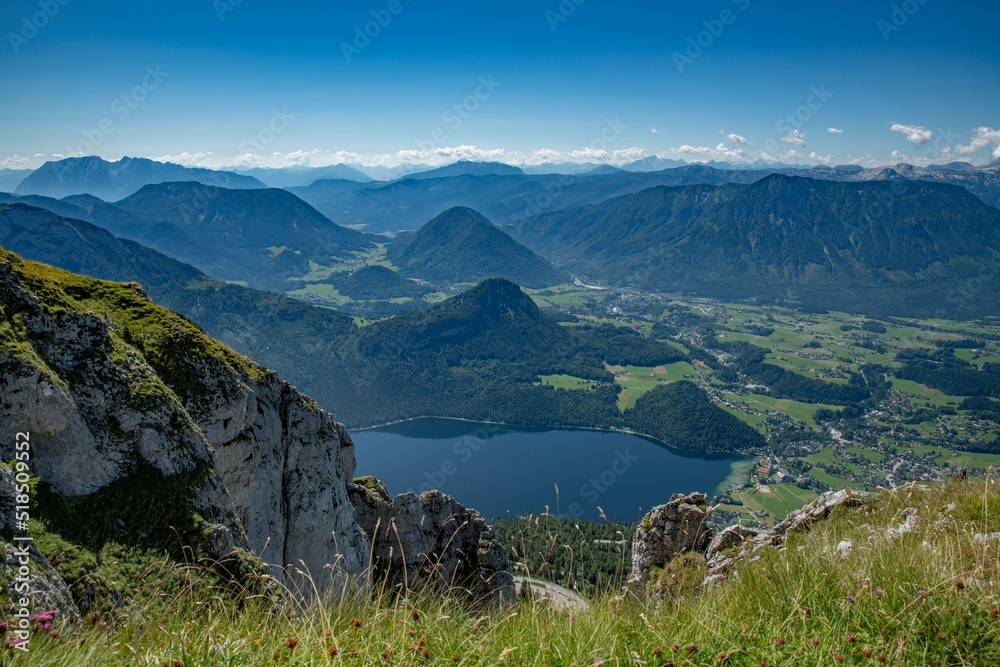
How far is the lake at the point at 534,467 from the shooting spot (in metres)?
109

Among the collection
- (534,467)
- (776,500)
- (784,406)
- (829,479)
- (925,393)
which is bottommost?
(534,467)

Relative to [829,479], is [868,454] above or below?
below

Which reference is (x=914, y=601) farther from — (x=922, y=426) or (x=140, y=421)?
(x=922, y=426)

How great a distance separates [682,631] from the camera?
4.54m

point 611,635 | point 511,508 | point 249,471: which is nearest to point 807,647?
point 611,635

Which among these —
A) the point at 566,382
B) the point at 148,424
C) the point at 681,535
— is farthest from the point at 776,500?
the point at 148,424

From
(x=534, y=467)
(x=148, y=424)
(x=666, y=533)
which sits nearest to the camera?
(x=148, y=424)

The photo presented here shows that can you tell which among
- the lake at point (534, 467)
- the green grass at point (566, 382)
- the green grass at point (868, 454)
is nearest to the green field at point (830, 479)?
the lake at point (534, 467)

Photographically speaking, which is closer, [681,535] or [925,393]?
[681,535]

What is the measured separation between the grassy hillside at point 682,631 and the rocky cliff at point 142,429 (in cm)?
236

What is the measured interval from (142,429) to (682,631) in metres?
12.7

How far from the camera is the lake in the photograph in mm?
109375

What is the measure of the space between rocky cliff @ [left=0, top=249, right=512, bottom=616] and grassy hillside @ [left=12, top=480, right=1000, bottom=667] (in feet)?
7.73

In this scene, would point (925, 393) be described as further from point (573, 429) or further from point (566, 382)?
point (573, 429)
